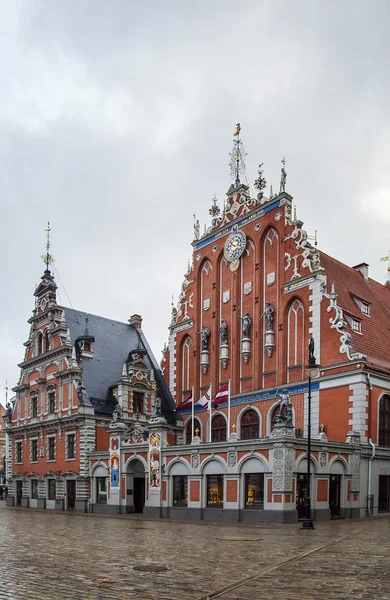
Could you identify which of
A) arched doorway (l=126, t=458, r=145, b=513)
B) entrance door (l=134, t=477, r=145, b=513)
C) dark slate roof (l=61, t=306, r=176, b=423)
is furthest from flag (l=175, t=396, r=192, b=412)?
entrance door (l=134, t=477, r=145, b=513)

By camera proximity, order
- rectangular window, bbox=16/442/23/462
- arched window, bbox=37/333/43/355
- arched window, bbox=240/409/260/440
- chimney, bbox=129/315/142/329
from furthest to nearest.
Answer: chimney, bbox=129/315/142/329
rectangular window, bbox=16/442/23/462
arched window, bbox=37/333/43/355
arched window, bbox=240/409/260/440

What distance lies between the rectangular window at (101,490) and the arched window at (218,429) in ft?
24.9

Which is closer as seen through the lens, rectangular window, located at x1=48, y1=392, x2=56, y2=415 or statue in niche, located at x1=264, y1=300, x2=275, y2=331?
statue in niche, located at x1=264, y1=300, x2=275, y2=331

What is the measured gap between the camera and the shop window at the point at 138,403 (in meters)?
46.4

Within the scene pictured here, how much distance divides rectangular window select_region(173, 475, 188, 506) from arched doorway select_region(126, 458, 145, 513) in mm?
4023

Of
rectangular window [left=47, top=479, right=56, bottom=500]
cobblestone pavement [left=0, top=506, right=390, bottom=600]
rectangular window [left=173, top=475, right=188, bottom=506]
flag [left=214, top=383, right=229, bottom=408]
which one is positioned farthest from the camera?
rectangular window [left=47, top=479, right=56, bottom=500]

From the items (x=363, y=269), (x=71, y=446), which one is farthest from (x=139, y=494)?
(x=363, y=269)

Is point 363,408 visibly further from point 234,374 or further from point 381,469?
point 234,374

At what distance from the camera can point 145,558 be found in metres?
16.2

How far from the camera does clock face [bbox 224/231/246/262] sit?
139 feet

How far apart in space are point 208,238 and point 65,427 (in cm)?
1687

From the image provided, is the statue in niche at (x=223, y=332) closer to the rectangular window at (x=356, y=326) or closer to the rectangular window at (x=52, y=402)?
the rectangular window at (x=356, y=326)

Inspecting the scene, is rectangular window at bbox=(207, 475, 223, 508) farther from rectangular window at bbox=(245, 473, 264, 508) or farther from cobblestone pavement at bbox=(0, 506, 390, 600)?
cobblestone pavement at bbox=(0, 506, 390, 600)

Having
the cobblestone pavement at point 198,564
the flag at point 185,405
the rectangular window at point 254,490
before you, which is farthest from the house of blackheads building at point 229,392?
the cobblestone pavement at point 198,564
